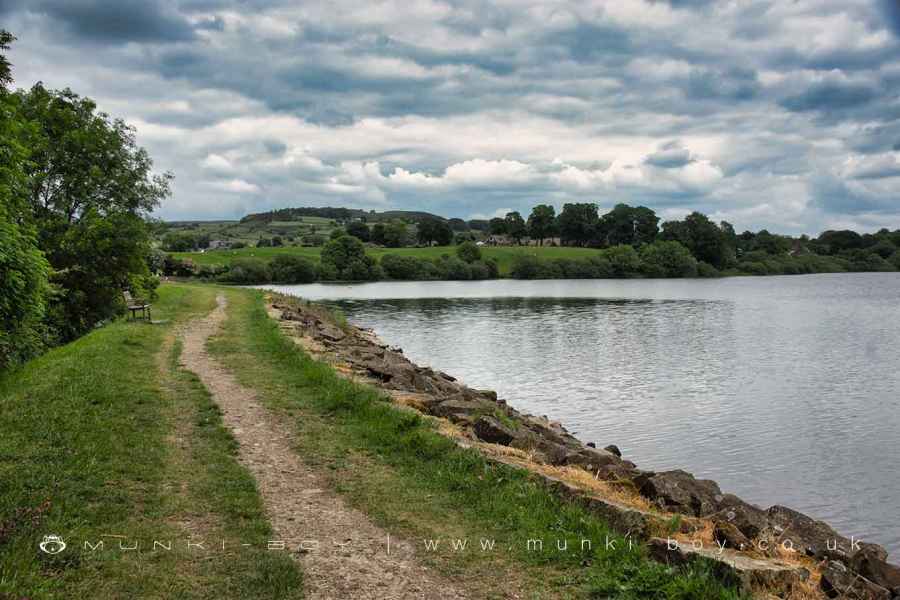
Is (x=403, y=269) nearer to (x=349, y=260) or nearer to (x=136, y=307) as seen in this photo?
(x=349, y=260)

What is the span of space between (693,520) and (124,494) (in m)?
7.86

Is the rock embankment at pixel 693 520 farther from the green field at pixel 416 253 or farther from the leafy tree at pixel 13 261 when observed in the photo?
the green field at pixel 416 253

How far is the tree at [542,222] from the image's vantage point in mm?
Result: 192625

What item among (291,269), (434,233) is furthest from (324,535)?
(434,233)

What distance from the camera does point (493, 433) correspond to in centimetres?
1359

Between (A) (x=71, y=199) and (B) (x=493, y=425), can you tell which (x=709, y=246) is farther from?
(B) (x=493, y=425)

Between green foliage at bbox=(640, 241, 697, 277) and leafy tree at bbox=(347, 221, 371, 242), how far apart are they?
77592mm

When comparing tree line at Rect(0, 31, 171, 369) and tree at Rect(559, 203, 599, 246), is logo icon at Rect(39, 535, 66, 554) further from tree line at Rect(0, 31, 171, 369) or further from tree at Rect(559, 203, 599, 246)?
tree at Rect(559, 203, 599, 246)

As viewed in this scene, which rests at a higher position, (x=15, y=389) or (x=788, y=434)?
(x=15, y=389)

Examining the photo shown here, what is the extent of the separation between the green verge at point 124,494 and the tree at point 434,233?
17412cm

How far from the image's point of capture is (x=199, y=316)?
1302 inches

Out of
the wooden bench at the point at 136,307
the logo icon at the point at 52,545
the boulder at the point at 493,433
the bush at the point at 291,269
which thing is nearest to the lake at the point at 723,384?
the boulder at the point at 493,433

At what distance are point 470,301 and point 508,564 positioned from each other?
7669 cm

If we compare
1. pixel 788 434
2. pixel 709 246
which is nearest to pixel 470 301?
pixel 788 434
